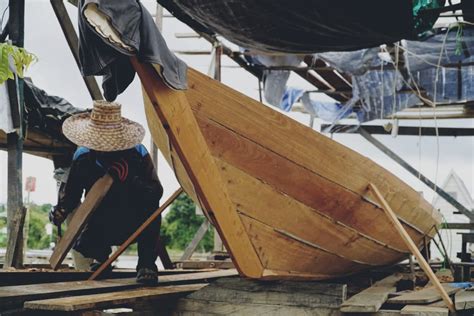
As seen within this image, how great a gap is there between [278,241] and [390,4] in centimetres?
180

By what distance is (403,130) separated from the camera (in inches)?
470

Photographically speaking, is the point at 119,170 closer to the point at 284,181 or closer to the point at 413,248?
the point at 284,181

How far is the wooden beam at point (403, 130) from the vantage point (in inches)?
466

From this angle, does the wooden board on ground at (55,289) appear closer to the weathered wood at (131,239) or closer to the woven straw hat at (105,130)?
the weathered wood at (131,239)

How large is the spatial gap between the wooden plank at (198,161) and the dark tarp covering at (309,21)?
4.08 feet

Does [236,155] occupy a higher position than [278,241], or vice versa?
[236,155]

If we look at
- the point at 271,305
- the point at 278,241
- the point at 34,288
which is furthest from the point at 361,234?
the point at 34,288

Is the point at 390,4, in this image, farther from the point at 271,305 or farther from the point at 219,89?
the point at 271,305

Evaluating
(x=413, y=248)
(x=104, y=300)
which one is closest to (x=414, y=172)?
(x=413, y=248)

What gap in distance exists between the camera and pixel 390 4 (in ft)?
13.9

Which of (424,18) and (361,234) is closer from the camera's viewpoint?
(361,234)

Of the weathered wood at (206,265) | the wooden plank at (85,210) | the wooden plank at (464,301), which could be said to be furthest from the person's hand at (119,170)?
the weathered wood at (206,265)

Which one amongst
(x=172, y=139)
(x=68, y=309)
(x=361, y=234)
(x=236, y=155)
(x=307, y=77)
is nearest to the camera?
(x=68, y=309)

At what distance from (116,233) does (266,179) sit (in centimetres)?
147
